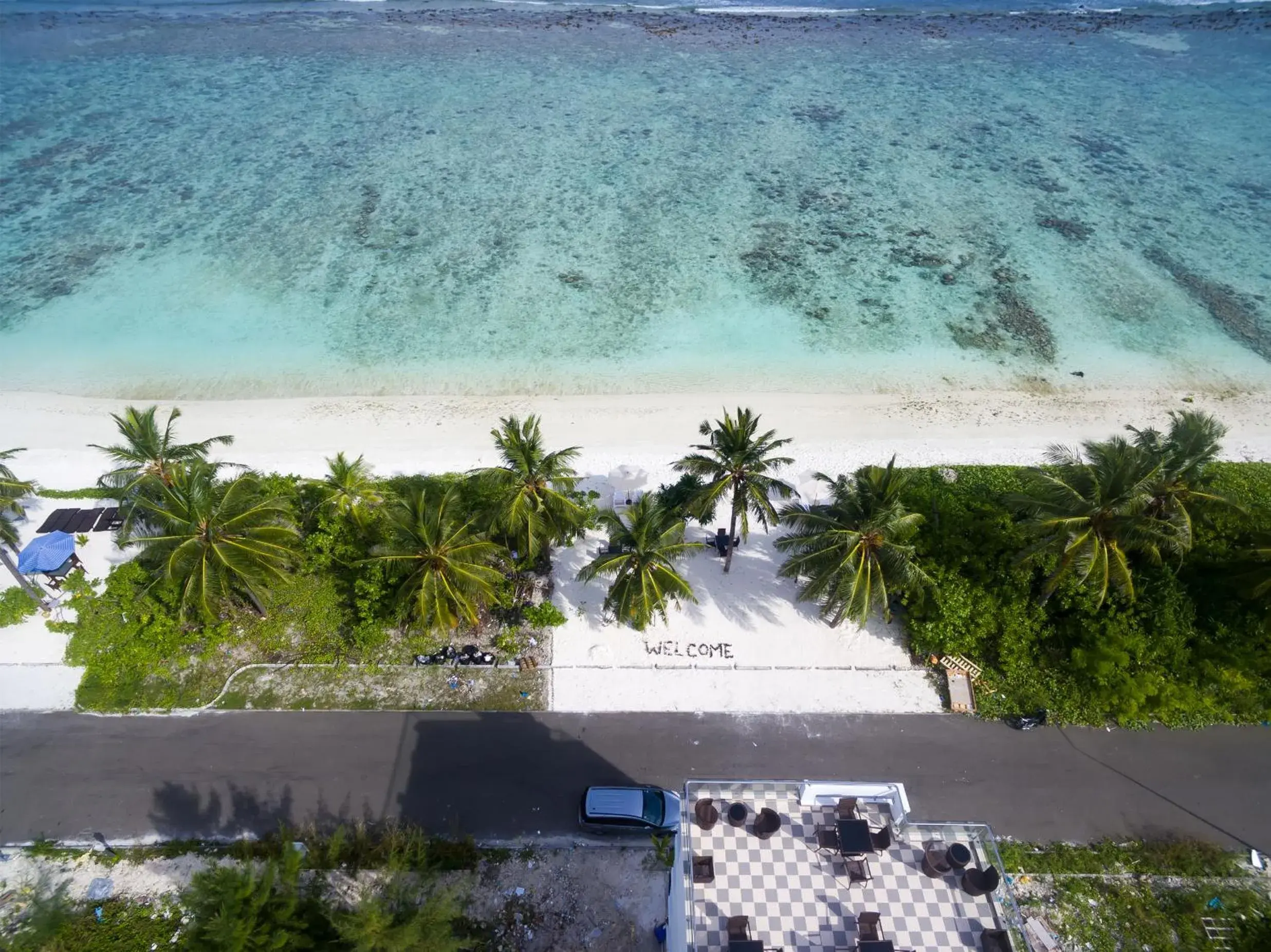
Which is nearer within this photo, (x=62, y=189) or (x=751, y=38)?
(x=62, y=189)

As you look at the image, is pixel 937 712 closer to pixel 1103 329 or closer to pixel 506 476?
pixel 506 476

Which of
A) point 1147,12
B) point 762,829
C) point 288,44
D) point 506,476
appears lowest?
point 762,829

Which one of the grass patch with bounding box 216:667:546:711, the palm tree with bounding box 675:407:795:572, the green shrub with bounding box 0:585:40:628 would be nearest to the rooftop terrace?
the palm tree with bounding box 675:407:795:572

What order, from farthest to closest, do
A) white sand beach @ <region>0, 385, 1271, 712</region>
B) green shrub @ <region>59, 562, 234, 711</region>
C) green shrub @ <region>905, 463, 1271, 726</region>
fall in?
white sand beach @ <region>0, 385, 1271, 712</region>
green shrub @ <region>59, 562, 234, 711</region>
green shrub @ <region>905, 463, 1271, 726</region>

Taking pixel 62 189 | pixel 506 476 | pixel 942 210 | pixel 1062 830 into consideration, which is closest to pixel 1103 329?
pixel 942 210

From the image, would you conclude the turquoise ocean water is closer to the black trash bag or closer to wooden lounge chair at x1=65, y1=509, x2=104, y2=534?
wooden lounge chair at x1=65, y1=509, x2=104, y2=534

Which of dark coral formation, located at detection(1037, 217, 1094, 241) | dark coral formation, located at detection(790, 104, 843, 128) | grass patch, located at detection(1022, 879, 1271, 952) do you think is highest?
dark coral formation, located at detection(790, 104, 843, 128)

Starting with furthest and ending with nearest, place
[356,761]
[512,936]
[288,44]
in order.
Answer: [288,44] < [356,761] < [512,936]

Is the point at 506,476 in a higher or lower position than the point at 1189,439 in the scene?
lower
